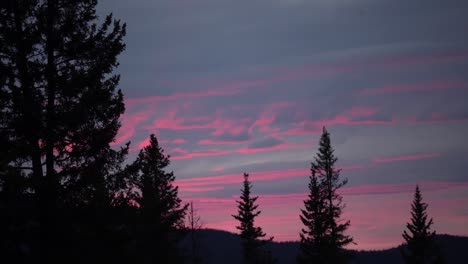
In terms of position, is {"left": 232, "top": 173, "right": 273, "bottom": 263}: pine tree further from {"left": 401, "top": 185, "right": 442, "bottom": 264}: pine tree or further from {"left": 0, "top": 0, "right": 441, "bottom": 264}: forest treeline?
{"left": 0, "top": 0, "right": 441, "bottom": 264}: forest treeline

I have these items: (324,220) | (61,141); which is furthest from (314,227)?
(61,141)

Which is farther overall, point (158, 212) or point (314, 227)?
point (314, 227)

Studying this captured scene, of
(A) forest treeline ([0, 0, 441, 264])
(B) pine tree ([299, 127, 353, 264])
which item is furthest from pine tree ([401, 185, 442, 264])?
(A) forest treeline ([0, 0, 441, 264])

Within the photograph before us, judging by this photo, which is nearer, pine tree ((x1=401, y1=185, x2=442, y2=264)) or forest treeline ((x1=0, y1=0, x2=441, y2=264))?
forest treeline ((x1=0, y1=0, x2=441, y2=264))

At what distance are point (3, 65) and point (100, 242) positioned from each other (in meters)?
7.27

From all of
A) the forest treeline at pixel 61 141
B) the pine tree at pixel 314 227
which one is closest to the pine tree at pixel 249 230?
the pine tree at pixel 314 227

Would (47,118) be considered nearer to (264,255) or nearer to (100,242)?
(100,242)

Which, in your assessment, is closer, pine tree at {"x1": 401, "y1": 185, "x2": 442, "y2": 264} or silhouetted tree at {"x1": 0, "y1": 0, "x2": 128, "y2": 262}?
silhouetted tree at {"x1": 0, "y1": 0, "x2": 128, "y2": 262}

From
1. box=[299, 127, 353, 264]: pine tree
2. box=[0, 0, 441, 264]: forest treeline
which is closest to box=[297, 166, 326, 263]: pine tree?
box=[299, 127, 353, 264]: pine tree

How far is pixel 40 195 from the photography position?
800 inches

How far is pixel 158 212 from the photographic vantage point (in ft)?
145

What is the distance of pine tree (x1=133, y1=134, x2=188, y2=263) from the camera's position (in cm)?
4347

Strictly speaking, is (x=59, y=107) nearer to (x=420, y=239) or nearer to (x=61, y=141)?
(x=61, y=141)

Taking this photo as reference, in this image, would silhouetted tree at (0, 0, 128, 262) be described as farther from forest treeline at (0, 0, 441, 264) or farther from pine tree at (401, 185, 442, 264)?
pine tree at (401, 185, 442, 264)
